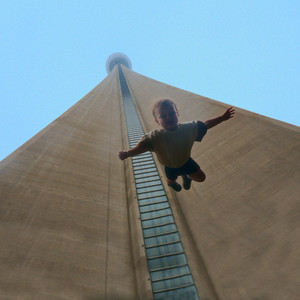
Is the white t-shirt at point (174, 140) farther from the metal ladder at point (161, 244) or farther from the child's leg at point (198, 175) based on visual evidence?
the metal ladder at point (161, 244)

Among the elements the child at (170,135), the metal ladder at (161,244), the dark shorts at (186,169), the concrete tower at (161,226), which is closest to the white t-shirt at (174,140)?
the child at (170,135)

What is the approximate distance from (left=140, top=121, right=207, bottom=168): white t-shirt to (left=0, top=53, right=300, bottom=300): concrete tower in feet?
2.40

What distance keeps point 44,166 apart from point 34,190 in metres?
1.12

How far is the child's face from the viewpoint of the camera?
251cm

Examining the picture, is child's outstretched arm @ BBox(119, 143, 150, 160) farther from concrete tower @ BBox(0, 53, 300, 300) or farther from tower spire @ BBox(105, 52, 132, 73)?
tower spire @ BBox(105, 52, 132, 73)

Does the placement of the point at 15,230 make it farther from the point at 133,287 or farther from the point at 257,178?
the point at 257,178

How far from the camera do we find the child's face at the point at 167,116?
2508mm

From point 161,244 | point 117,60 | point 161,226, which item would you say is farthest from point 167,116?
point 117,60

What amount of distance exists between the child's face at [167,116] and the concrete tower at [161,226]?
0.68 m

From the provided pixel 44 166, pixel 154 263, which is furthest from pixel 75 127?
pixel 154 263

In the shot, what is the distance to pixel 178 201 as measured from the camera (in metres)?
6.85

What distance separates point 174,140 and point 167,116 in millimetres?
312

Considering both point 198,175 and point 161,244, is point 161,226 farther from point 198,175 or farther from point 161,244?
point 198,175

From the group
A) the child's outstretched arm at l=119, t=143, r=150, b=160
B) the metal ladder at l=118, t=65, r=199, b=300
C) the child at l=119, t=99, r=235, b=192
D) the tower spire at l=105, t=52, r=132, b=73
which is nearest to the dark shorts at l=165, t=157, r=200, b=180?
the child at l=119, t=99, r=235, b=192
